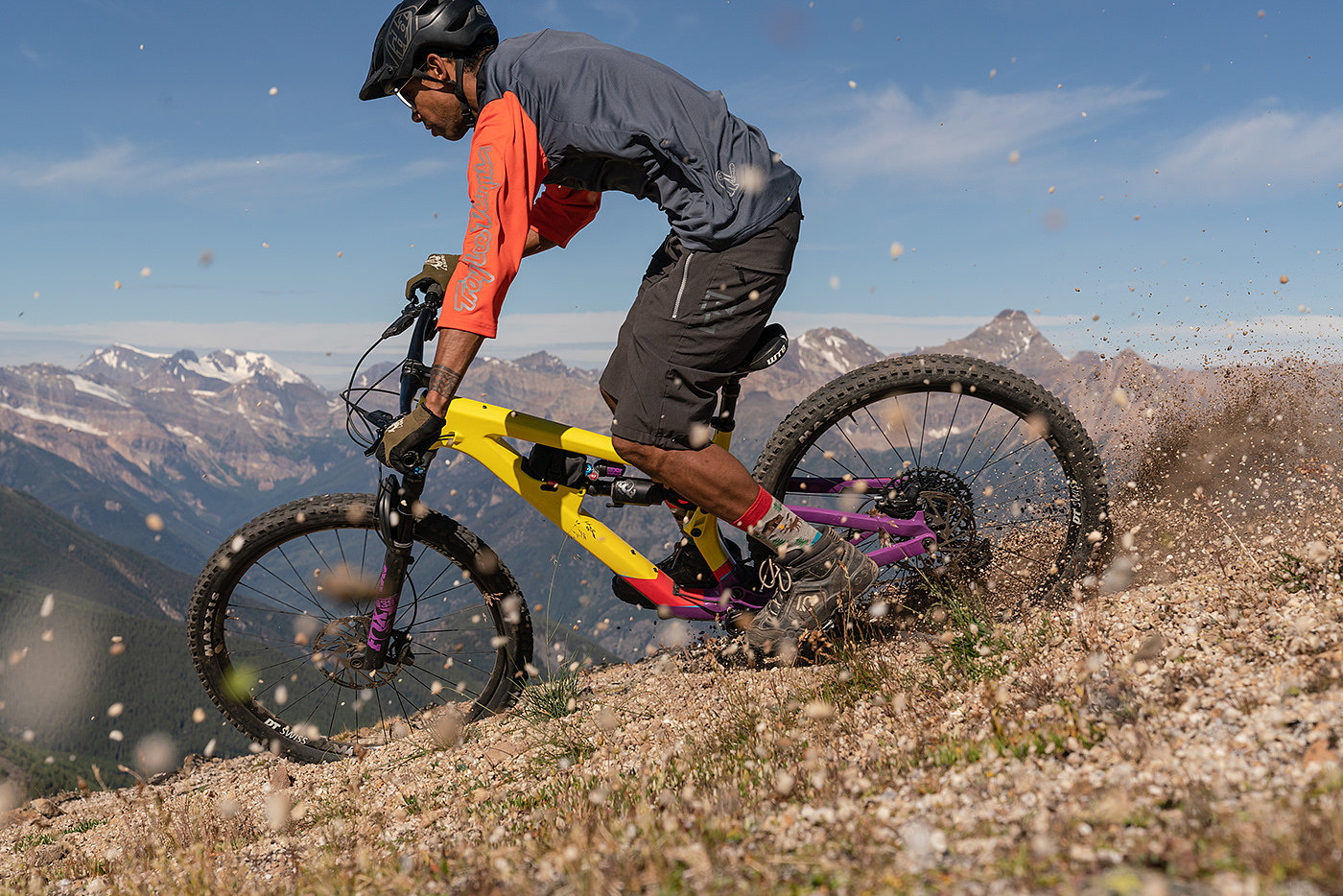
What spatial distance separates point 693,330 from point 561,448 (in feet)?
3.91

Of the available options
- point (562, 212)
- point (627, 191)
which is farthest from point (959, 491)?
point (562, 212)

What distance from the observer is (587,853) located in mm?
2229

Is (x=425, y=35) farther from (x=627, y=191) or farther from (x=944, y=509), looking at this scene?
(x=944, y=509)

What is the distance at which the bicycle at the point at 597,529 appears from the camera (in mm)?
4465

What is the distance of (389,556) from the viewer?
15.1ft

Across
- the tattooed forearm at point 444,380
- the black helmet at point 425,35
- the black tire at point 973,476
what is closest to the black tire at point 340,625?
the tattooed forearm at point 444,380

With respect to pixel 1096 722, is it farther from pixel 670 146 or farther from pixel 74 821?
pixel 74 821

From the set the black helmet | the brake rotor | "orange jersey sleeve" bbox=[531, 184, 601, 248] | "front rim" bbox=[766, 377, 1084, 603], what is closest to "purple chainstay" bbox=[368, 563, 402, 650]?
"orange jersey sleeve" bbox=[531, 184, 601, 248]

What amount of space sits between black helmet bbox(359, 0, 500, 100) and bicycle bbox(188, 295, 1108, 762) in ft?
3.99

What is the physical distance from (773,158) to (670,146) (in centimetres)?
56

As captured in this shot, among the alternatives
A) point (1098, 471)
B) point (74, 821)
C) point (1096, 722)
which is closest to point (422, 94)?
point (1096, 722)

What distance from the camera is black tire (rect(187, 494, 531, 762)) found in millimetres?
4637

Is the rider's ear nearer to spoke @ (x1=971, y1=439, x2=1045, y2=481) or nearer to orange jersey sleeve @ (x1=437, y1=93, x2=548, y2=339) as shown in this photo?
orange jersey sleeve @ (x1=437, y1=93, x2=548, y2=339)

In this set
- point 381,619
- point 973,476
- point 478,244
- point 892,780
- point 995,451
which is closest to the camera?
point 892,780
